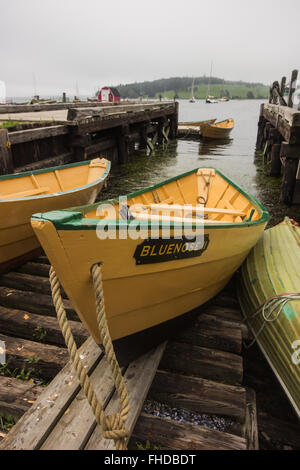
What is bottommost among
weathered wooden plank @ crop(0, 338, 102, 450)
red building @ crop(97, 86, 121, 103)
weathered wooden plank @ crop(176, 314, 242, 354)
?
weathered wooden plank @ crop(176, 314, 242, 354)

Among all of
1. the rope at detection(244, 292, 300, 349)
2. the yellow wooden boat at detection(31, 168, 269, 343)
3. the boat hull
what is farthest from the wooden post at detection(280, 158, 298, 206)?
the rope at detection(244, 292, 300, 349)

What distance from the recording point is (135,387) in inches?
Answer: 116

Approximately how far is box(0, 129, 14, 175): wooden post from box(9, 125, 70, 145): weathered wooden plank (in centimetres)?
35

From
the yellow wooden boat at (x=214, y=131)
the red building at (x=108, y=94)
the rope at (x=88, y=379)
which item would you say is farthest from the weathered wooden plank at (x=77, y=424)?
the red building at (x=108, y=94)

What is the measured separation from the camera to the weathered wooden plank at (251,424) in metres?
2.76

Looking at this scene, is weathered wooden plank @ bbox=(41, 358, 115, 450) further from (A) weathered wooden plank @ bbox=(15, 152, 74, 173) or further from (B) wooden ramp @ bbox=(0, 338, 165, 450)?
(A) weathered wooden plank @ bbox=(15, 152, 74, 173)

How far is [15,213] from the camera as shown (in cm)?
458

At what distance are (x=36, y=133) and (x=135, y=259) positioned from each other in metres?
6.78

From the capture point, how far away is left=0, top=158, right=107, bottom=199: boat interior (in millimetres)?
5645

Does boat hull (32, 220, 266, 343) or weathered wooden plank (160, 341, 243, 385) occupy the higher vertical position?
boat hull (32, 220, 266, 343)

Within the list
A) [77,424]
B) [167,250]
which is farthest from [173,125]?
[77,424]

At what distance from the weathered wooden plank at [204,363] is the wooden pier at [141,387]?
0.01 m

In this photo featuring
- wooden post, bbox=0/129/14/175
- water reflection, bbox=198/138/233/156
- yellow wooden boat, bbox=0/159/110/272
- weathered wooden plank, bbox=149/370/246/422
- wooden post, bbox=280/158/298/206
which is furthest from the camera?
water reflection, bbox=198/138/233/156
